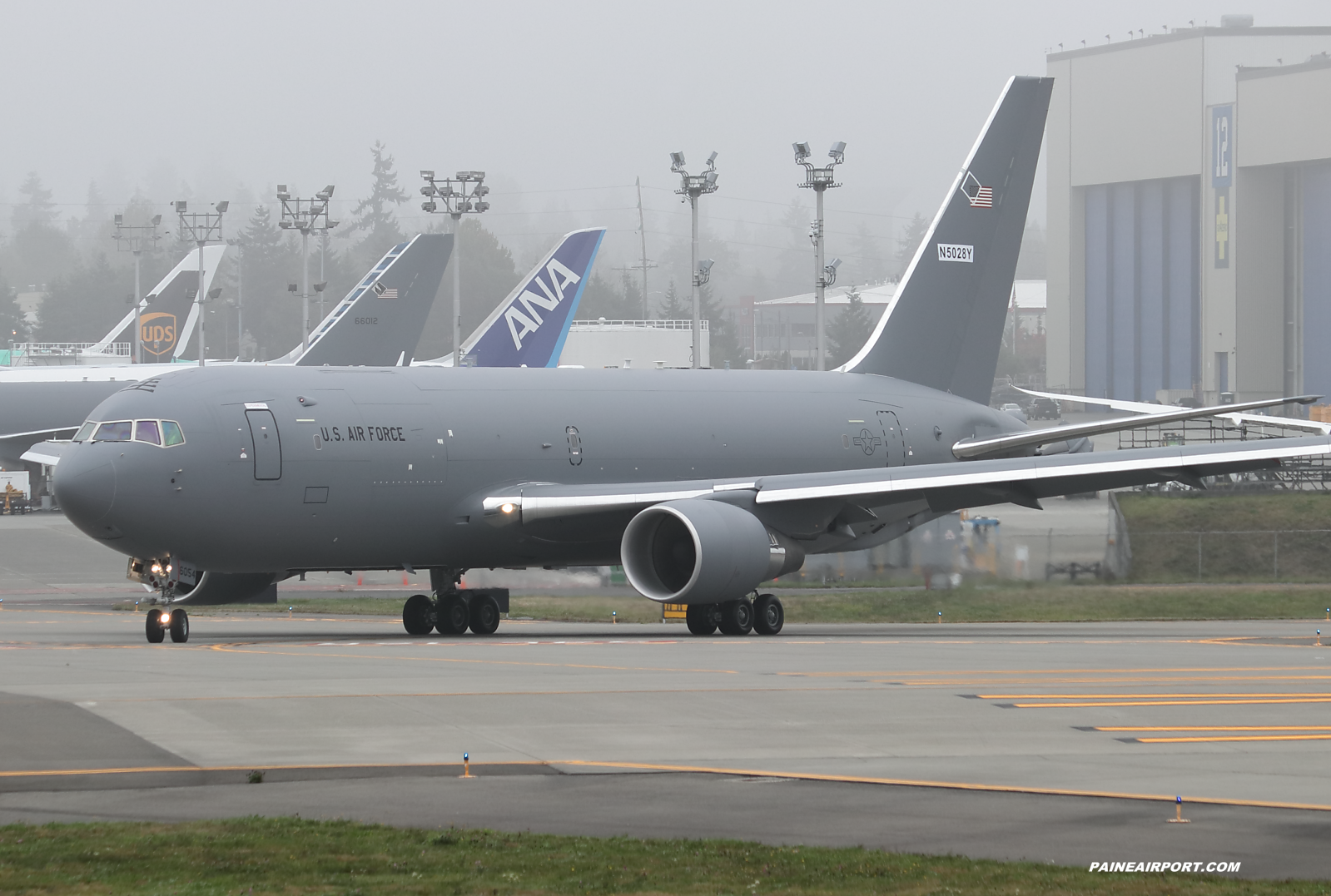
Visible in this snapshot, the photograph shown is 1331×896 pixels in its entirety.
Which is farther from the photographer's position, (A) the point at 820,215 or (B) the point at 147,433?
(A) the point at 820,215

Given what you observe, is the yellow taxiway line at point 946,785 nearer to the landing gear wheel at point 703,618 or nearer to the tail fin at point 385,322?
the landing gear wheel at point 703,618

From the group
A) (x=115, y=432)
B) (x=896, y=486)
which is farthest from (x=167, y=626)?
(x=896, y=486)

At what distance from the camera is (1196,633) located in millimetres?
30000

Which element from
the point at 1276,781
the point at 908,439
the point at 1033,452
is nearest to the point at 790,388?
the point at 908,439

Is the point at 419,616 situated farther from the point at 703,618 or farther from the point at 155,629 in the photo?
the point at 155,629

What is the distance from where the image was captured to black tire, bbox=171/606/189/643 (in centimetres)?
2622

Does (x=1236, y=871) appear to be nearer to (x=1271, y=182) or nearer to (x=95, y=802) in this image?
(x=95, y=802)

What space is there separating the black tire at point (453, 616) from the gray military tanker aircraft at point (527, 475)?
3cm

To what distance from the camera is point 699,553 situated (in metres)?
27.4

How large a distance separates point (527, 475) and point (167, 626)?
6615 millimetres

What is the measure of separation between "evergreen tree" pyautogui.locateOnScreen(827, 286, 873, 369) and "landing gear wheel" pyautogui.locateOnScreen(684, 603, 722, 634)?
128003 millimetres

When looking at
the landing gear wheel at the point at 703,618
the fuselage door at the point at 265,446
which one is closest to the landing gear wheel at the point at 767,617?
the landing gear wheel at the point at 703,618

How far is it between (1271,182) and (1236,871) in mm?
103517

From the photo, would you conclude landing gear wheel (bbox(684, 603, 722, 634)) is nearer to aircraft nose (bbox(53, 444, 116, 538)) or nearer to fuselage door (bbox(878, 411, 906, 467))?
fuselage door (bbox(878, 411, 906, 467))
